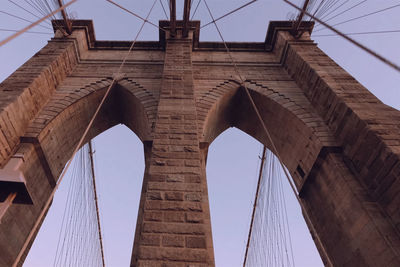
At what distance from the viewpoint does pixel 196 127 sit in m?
4.25

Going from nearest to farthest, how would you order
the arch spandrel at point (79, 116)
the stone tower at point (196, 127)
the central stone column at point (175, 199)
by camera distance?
the central stone column at point (175, 199) < the stone tower at point (196, 127) < the arch spandrel at point (79, 116)

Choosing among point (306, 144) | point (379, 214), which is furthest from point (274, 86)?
point (379, 214)

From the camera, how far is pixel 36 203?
5.54 meters

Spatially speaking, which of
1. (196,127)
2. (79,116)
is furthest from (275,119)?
(79,116)

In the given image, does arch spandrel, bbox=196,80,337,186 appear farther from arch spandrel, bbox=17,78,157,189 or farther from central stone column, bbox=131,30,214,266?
arch spandrel, bbox=17,78,157,189

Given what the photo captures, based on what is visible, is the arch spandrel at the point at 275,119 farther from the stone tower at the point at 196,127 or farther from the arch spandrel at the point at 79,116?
the arch spandrel at the point at 79,116

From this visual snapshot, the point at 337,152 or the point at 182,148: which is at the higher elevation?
the point at 337,152

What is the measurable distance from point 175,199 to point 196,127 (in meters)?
1.55

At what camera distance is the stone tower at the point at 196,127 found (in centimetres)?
320

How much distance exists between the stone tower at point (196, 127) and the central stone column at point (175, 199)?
1 cm

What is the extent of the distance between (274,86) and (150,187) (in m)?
5.07

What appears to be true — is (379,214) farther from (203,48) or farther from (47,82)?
(47,82)

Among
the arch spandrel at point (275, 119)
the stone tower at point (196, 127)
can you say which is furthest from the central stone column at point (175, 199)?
the arch spandrel at point (275, 119)

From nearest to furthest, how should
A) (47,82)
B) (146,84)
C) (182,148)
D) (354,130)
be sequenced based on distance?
(182,148), (354,130), (47,82), (146,84)
